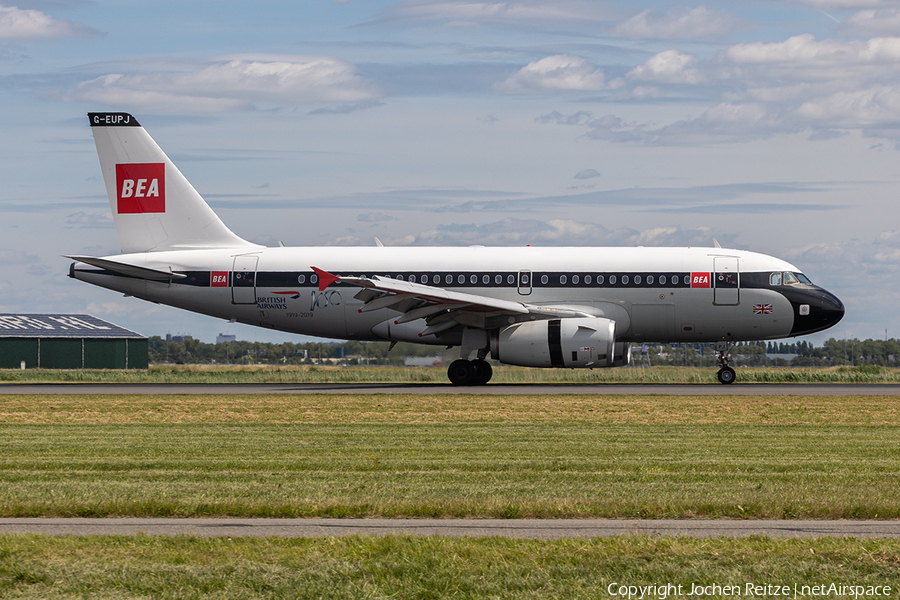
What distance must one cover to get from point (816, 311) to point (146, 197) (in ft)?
73.9

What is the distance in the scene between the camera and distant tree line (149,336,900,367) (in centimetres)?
3888

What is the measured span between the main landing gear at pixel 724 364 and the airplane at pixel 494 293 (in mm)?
41

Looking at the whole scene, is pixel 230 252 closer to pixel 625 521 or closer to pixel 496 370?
pixel 496 370

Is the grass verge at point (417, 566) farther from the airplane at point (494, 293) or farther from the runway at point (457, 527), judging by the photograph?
the airplane at point (494, 293)

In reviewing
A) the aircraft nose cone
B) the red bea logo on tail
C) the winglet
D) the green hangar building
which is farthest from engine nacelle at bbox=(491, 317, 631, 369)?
the green hangar building

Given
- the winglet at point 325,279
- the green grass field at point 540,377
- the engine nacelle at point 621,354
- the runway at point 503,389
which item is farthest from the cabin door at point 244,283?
the engine nacelle at point 621,354

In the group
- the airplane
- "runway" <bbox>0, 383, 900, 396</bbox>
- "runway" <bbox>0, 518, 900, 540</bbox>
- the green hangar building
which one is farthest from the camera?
the green hangar building

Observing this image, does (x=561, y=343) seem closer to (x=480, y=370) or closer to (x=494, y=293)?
(x=494, y=293)

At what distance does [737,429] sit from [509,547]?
11344 millimetres

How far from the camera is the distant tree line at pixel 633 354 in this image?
1531 inches

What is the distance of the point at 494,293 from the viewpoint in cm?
3200

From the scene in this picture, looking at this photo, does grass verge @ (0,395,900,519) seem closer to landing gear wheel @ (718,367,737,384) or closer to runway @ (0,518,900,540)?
runway @ (0,518,900,540)

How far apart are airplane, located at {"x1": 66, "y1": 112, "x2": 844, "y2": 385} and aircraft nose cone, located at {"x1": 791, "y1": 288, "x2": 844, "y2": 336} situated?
0.12 ft

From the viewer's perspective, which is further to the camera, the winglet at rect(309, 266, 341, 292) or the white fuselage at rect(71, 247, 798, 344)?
the white fuselage at rect(71, 247, 798, 344)
